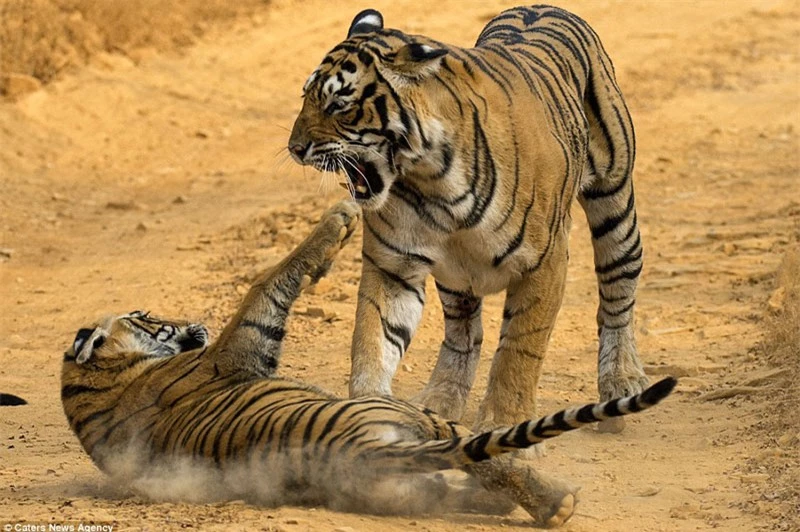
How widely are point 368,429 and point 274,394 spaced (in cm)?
51

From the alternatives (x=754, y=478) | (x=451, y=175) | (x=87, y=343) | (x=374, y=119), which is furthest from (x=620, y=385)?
(x=87, y=343)

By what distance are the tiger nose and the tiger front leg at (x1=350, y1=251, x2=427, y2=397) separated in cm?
42

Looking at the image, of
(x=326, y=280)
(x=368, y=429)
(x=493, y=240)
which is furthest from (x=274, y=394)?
(x=326, y=280)

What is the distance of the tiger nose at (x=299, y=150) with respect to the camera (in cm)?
493

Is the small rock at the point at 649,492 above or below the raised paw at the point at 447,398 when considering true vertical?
below

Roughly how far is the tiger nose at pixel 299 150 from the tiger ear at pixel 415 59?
0.41 m

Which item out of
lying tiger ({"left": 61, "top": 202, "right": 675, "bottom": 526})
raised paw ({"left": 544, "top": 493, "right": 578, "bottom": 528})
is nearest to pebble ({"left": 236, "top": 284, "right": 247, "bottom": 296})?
lying tiger ({"left": 61, "top": 202, "right": 675, "bottom": 526})

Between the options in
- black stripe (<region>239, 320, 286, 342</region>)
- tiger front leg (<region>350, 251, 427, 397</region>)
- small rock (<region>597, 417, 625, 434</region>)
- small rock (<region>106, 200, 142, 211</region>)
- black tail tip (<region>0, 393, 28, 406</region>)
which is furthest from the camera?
small rock (<region>106, 200, 142, 211</region>)

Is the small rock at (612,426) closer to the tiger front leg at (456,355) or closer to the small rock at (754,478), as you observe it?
the tiger front leg at (456,355)

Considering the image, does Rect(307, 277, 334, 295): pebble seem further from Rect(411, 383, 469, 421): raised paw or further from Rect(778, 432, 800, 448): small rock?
Rect(778, 432, 800, 448): small rock

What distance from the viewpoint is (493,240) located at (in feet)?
16.6

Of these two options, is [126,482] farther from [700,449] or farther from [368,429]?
[700,449]

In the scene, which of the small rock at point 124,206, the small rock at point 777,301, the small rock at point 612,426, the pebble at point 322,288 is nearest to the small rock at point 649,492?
the small rock at point 612,426

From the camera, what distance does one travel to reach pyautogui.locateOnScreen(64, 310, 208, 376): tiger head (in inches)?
199
